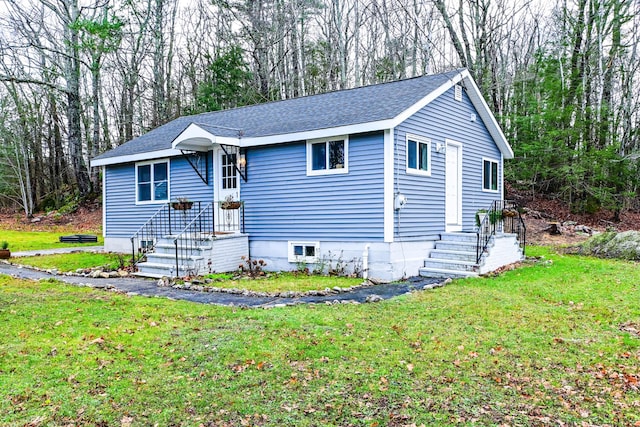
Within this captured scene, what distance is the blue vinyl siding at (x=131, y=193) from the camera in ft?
42.3

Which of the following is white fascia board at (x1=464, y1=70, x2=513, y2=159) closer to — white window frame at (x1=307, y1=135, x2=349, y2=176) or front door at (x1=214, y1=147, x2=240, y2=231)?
white window frame at (x1=307, y1=135, x2=349, y2=176)

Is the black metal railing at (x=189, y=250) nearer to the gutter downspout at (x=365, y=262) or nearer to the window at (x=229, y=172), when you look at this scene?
the window at (x=229, y=172)

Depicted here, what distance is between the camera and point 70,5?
22750 millimetres

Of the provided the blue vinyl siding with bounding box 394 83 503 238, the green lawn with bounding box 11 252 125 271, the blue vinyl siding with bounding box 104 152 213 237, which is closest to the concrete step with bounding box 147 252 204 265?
the green lawn with bounding box 11 252 125 271

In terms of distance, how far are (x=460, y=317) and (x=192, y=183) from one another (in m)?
8.89

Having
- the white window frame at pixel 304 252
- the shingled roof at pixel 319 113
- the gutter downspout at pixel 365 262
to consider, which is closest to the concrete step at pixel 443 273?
the gutter downspout at pixel 365 262

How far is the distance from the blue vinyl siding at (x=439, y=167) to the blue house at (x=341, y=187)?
41 mm

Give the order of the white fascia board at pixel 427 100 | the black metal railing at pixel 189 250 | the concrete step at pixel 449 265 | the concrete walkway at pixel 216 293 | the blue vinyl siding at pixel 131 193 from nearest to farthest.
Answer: the concrete walkway at pixel 216 293, the white fascia board at pixel 427 100, the concrete step at pixel 449 265, the black metal railing at pixel 189 250, the blue vinyl siding at pixel 131 193

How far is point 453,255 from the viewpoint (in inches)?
424

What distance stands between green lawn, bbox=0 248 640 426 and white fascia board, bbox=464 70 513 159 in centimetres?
698

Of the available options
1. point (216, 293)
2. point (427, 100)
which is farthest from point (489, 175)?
point (216, 293)

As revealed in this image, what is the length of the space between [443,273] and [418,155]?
9.14ft

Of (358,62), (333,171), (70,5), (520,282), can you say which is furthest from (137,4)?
(520,282)

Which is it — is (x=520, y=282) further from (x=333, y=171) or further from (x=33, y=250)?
(x=33, y=250)
